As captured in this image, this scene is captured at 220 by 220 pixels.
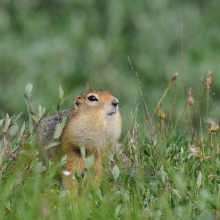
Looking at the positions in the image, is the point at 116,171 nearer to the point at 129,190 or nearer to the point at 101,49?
the point at 129,190

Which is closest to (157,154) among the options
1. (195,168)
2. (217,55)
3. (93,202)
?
(195,168)

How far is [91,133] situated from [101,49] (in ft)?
24.9

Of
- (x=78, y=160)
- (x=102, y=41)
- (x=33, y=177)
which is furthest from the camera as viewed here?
(x=102, y=41)

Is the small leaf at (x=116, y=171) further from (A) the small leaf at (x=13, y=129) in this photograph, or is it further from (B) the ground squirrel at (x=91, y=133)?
(A) the small leaf at (x=13, y=129)

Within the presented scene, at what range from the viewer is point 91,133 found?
10.6 ft

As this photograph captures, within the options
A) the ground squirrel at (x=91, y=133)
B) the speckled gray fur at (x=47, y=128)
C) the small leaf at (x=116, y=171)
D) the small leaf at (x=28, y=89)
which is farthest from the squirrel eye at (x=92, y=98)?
the small leaf at (x=116, y=171)

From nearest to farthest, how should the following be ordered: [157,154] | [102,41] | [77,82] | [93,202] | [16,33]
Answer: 1. [93,202]
2. [157,154]
3. [102,41]
4. [77,82]
5. [16,33]

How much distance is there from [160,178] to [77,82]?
8.84 m

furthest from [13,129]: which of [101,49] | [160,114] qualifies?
[101,49]

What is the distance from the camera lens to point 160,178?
309 centimetres

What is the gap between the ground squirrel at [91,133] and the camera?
127 inches

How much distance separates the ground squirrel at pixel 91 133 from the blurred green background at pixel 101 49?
6527 mm

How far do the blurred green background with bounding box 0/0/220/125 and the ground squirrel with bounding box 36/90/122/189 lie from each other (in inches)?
257

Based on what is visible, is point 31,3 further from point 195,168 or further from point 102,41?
point 195,168
